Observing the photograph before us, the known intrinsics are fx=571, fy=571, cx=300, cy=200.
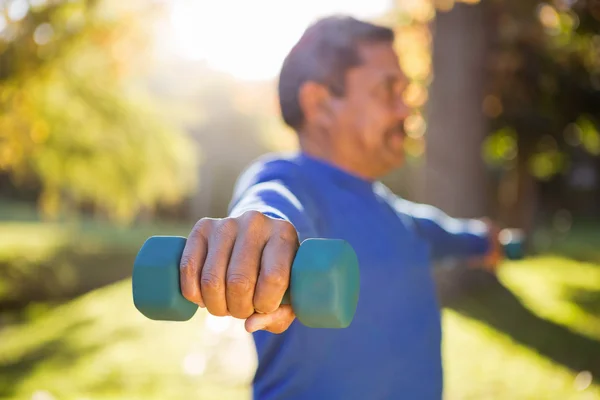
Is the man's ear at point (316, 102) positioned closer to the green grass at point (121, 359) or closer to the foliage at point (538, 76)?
the green grass at point (121, 359)

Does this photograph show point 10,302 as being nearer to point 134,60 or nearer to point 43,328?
point 43,328

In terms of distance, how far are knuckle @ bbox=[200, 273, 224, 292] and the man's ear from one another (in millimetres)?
993

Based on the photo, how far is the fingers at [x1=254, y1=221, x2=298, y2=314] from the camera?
32.6 inches

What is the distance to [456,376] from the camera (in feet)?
14.6

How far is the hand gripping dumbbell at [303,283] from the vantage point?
2.68 feet

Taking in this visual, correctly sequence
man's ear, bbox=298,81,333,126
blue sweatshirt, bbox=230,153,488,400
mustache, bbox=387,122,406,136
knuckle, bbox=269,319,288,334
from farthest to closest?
mustache, bbox=387,122,406,136
man's ear, bbox=298,81,333,126
blue sweatshirt, bbox=230,153,488,400
knuckle, bbox=269,319,288,334

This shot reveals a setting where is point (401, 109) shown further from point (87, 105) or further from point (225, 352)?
point (87, 105)

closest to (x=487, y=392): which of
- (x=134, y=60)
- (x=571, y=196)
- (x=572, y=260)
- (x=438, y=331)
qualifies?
(x=438, y=331)

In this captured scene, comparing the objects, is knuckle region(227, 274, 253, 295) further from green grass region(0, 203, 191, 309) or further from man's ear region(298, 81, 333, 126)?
green grass region(0, 203, 191, 309)

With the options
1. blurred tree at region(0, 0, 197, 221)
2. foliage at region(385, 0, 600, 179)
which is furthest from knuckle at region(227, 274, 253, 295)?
blurred tree at region(0, 0, 197, 221)

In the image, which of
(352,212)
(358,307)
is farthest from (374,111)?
(358,307)

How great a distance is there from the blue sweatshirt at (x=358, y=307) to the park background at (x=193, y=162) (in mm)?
503

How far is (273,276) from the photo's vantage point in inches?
32.6

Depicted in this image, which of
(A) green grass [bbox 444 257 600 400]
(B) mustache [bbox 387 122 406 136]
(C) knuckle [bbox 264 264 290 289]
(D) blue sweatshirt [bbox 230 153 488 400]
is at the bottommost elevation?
(A) green grass [bbox 444 257 600 400]
